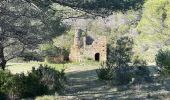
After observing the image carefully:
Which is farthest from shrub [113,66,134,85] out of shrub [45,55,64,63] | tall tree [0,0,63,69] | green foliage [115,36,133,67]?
shrub [45,55,64,63]

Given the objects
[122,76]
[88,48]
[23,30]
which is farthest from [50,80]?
[88,48]

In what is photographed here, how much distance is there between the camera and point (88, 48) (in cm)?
3703

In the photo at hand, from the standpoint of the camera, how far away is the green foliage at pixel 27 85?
1731cm

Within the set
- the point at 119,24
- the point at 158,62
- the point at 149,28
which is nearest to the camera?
the point at 158,62

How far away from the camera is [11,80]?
1734cm

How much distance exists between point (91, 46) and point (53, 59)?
4093 mm

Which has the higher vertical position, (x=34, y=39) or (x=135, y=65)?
(x=34, y=39)

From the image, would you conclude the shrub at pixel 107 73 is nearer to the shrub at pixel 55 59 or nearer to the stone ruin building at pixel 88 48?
the stone ruin building at pixel 88 48

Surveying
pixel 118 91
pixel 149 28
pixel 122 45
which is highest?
pixel 149 28

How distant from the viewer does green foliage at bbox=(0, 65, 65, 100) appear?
17.3m

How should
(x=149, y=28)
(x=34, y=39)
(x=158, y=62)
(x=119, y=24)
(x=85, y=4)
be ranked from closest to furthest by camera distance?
(x=85, y=4) → (x=158, y=62) → (x=34, y=39) → (x=149, y=28) → (x=119, y=24)

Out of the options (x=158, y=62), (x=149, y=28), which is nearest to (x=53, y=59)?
(x=149, y=28)

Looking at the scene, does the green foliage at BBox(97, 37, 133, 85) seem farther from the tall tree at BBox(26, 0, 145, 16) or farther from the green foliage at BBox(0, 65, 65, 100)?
the tall tree at BBox(26, 0, 145, 16)

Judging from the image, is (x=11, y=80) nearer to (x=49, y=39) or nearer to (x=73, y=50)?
(x=49, y=39)
